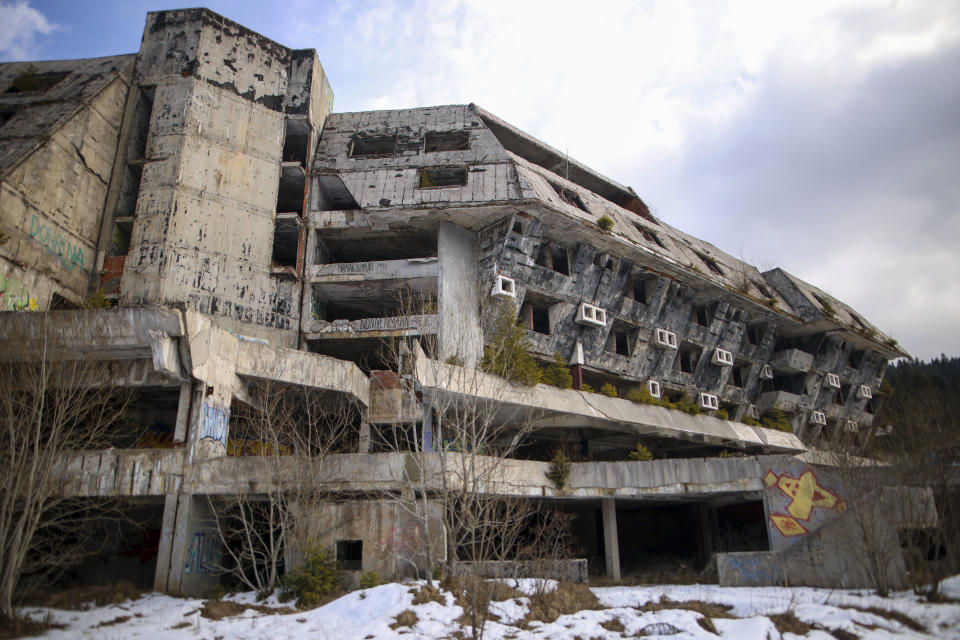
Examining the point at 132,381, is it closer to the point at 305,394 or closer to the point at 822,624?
the point at 305,394

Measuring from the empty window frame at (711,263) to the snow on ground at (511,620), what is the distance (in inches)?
965

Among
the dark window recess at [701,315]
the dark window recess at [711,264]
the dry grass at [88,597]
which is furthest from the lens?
the dark window recess at [711,264]

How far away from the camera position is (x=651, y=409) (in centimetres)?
3128

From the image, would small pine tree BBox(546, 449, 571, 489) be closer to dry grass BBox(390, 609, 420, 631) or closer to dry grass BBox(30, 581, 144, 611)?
dry grass BBox(390, 609, 420, 631)

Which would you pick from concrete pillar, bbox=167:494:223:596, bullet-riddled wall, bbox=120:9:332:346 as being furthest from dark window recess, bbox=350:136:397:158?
concrete pillar, bbox=167:494:223:596

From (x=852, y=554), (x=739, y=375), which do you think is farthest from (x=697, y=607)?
(x=739, y=375)

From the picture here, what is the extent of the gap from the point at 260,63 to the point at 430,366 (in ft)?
62.3

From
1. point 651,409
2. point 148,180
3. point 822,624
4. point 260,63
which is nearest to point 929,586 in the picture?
point 822,624

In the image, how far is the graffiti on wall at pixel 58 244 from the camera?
85.8ft

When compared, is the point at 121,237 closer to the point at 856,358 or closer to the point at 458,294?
the point at 458,294

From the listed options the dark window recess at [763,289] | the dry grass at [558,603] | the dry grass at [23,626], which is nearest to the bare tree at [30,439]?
the dry grass at [23,626]

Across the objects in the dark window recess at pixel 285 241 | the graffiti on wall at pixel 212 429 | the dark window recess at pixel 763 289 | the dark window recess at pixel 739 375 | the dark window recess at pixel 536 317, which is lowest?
the graffiti on wall at pixel 212 429

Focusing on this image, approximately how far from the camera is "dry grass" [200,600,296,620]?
16.5m

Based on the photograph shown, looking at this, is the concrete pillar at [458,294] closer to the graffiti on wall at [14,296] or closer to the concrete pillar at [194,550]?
the concrete pillar at [194,550]
